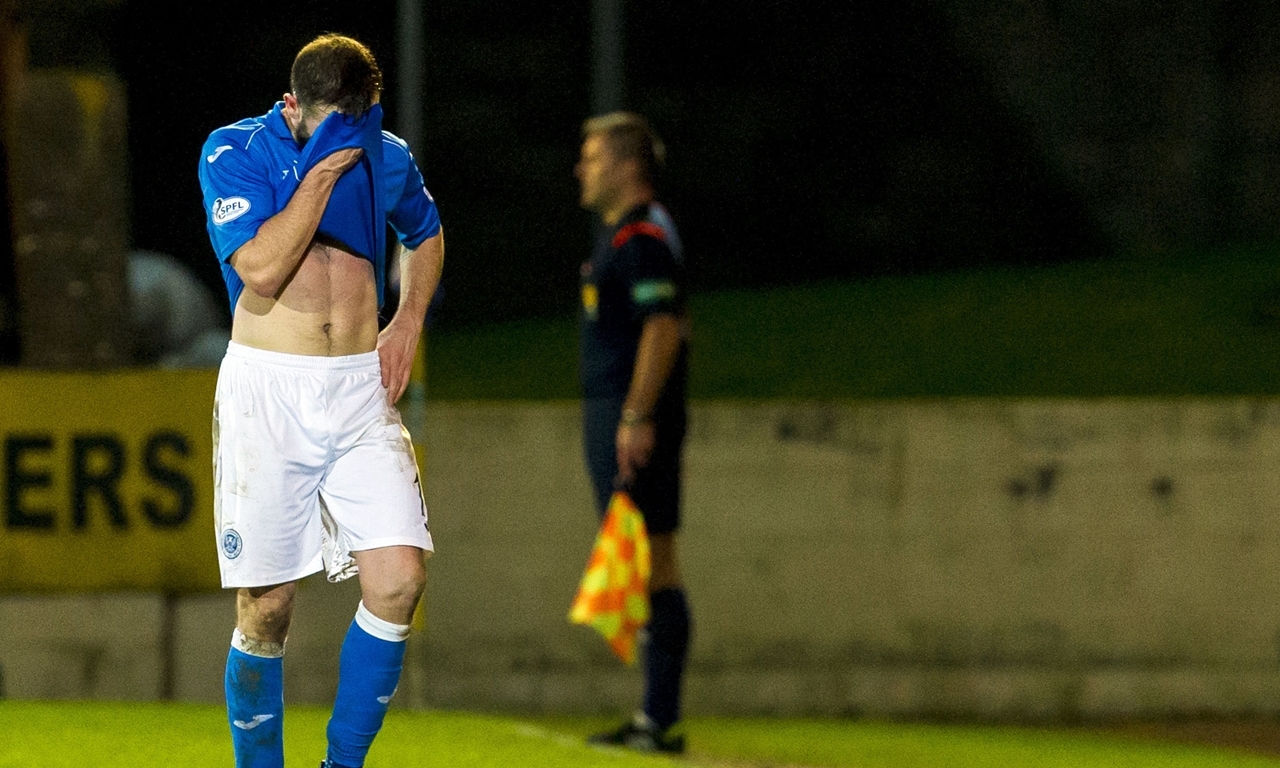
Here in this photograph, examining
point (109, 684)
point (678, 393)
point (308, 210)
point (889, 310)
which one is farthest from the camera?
point (889, 310)

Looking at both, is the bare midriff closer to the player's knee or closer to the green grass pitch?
the player's knee

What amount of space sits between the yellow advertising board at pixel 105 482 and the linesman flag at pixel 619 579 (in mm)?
2527

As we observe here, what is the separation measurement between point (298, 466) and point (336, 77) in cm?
84

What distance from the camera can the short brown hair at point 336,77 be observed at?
13.3 feet

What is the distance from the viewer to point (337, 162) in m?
4.07

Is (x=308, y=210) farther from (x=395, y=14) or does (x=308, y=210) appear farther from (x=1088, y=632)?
(x=395, y=14)

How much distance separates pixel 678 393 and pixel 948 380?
5.02m

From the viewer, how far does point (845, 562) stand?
333 inches

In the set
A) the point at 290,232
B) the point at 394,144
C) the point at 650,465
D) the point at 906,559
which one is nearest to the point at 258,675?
the point at 290,232

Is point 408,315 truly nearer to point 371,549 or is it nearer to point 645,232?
point 371,549

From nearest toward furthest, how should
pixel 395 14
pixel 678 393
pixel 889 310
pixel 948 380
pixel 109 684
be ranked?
pixel 678 393 < pixel 109 684 < pixel 948 380 < pixel 889 310 < pixel 395 14

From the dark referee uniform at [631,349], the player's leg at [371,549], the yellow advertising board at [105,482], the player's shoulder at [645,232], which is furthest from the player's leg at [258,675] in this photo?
the yellow advertising board at [105,482]

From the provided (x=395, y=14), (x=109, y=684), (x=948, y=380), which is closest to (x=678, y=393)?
(x=109, y=684)

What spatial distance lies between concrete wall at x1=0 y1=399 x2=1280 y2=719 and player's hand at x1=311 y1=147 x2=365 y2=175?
14.1 feet
